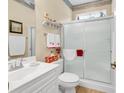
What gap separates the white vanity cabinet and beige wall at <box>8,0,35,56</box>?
640 millimetres

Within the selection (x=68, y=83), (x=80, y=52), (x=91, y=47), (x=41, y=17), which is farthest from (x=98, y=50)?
(x=41, y=17)

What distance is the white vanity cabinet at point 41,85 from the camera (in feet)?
3.19

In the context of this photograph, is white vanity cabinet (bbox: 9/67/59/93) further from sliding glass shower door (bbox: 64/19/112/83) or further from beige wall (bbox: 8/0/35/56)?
sliding glass shower door (bbox: 64/19/112/83)

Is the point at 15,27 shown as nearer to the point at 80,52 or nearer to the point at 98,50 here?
the point at 80,52

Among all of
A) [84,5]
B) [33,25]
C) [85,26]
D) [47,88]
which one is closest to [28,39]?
[33,25]

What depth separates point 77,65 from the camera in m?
2.74

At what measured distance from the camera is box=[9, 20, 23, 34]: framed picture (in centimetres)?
148

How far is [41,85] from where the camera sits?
122 centimetres

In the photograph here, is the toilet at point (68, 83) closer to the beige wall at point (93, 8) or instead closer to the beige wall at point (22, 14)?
the beige wall at point (22, 14)

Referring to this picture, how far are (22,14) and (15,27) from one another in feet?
0.88

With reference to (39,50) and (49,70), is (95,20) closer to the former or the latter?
(39,50)

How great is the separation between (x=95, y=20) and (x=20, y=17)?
5.79ft

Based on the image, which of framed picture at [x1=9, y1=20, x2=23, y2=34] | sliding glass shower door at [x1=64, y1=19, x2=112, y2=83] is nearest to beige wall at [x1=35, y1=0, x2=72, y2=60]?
framed picture at [x1=9, y1=20, x2=23, y2=34]

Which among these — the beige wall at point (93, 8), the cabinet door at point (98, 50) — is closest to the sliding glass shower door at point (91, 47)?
the cabinet door at point (98, 50)
